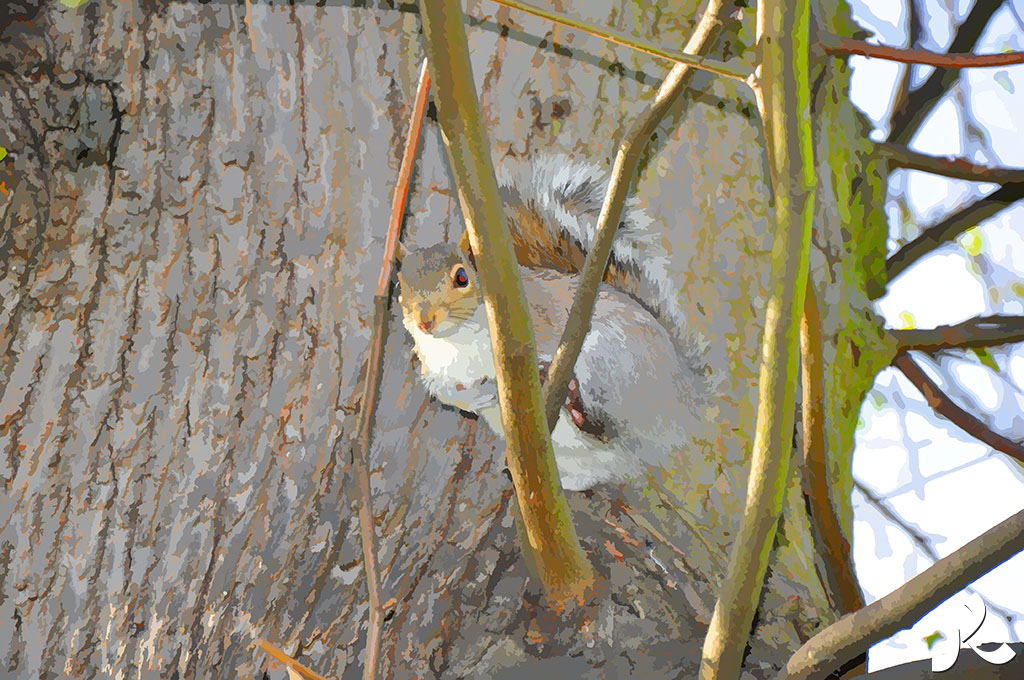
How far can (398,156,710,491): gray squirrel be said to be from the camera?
98 centimetres

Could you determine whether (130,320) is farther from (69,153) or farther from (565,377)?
(565,377)

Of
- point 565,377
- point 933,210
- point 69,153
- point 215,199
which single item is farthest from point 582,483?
point 933,210

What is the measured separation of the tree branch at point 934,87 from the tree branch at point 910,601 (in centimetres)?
123

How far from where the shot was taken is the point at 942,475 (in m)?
1.86

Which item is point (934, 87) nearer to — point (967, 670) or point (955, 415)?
point (955, 415)

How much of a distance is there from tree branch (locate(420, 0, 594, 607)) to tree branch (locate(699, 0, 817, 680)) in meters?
0.17

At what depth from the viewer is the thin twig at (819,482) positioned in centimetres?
86

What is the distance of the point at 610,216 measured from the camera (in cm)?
79

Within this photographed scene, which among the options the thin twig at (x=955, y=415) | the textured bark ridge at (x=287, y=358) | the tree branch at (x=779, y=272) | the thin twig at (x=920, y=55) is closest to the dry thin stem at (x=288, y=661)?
the textured bark ridge at (x=287, y=358)

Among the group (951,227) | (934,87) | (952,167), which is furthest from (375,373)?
(934,87)

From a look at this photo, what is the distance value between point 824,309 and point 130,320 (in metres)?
0.86

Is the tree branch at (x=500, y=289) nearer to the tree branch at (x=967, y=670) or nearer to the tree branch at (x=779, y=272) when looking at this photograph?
the tree branch at (x=779, y=272)

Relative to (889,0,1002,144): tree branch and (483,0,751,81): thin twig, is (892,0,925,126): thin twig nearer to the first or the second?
(889,0,1002,144): tree branch

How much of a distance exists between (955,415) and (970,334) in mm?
194
